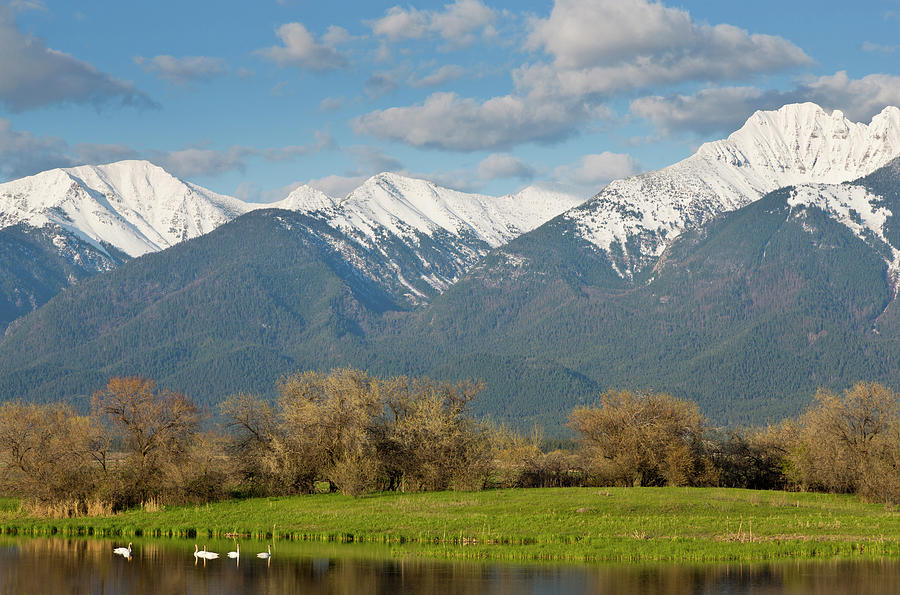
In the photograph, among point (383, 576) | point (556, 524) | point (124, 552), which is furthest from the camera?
point (556, 524)

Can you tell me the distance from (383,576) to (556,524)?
68.2 feet

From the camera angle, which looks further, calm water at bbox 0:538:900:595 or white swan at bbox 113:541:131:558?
white swan at bbox 113:541:131:558

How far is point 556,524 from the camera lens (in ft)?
269

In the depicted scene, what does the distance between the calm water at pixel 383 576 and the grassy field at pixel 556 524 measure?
4079 mm

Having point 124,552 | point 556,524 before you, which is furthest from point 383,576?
point 556,524

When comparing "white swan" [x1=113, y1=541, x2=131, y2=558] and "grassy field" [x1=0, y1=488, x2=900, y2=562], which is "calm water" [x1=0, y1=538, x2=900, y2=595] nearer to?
"white swan" [x1=113, y1=541, x2=131, y2=558]

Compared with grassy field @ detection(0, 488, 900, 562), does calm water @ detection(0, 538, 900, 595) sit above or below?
below

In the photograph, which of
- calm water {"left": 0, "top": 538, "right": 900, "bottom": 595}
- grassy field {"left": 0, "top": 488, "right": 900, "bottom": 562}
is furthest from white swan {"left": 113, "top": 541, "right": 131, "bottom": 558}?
grassy field {"left": 0, "top": 488, "right": 900, "bottom": 562}

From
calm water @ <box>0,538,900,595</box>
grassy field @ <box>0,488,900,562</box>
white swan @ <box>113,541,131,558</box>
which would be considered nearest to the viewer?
calm water @ <box>0,538,900,595</box>

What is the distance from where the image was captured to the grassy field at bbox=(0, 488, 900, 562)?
72.2m

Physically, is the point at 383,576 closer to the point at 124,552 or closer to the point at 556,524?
the point at 124,552

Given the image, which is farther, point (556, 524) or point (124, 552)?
point (556, 524)

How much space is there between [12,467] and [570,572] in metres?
53.6

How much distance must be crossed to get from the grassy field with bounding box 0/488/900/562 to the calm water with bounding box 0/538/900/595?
408cm
